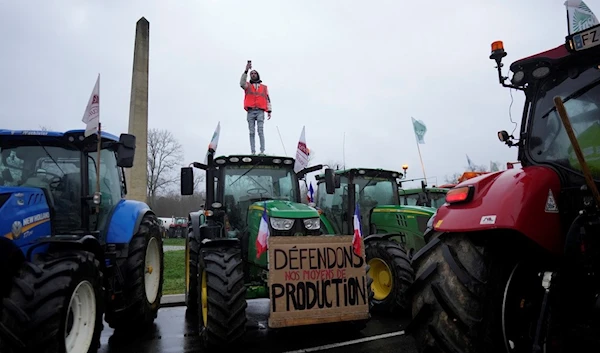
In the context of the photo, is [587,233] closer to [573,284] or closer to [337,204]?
[573,284]

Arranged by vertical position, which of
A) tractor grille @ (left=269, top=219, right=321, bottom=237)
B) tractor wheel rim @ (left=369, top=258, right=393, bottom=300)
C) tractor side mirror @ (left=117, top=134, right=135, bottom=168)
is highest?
tractor side mirror @ (left=117, top=134, right=135, bottom=168)

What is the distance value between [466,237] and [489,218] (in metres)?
0.24

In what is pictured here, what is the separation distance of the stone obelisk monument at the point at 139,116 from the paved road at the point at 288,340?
10.2 metres

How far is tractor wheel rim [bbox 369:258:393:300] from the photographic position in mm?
6395

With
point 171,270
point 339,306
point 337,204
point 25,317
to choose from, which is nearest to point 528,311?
point 339,306

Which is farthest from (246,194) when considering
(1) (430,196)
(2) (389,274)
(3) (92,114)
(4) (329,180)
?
(1) (430,196)

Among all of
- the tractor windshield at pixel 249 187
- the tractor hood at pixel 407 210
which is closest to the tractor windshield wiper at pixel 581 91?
the tractor windshield at pixel 249 187

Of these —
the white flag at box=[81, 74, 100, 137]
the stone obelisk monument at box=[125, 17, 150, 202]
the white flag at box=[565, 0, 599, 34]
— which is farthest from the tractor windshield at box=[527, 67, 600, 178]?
the stone obelisk monument at box=[125, 17, 150, 202]

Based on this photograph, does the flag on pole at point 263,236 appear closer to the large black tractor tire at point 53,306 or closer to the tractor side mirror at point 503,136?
the large black tractor tire at point 53,306

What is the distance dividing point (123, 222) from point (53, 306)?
2160 mm

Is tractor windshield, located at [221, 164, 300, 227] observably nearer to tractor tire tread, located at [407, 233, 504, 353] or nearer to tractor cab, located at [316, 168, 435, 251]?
tractor cab, located at [316, 168, 435, 251]

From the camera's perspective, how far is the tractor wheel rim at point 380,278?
639cm

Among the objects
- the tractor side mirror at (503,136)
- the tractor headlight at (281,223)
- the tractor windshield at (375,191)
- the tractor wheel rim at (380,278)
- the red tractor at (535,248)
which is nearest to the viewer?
the red tractor at (535,248)

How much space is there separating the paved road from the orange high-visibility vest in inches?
171
